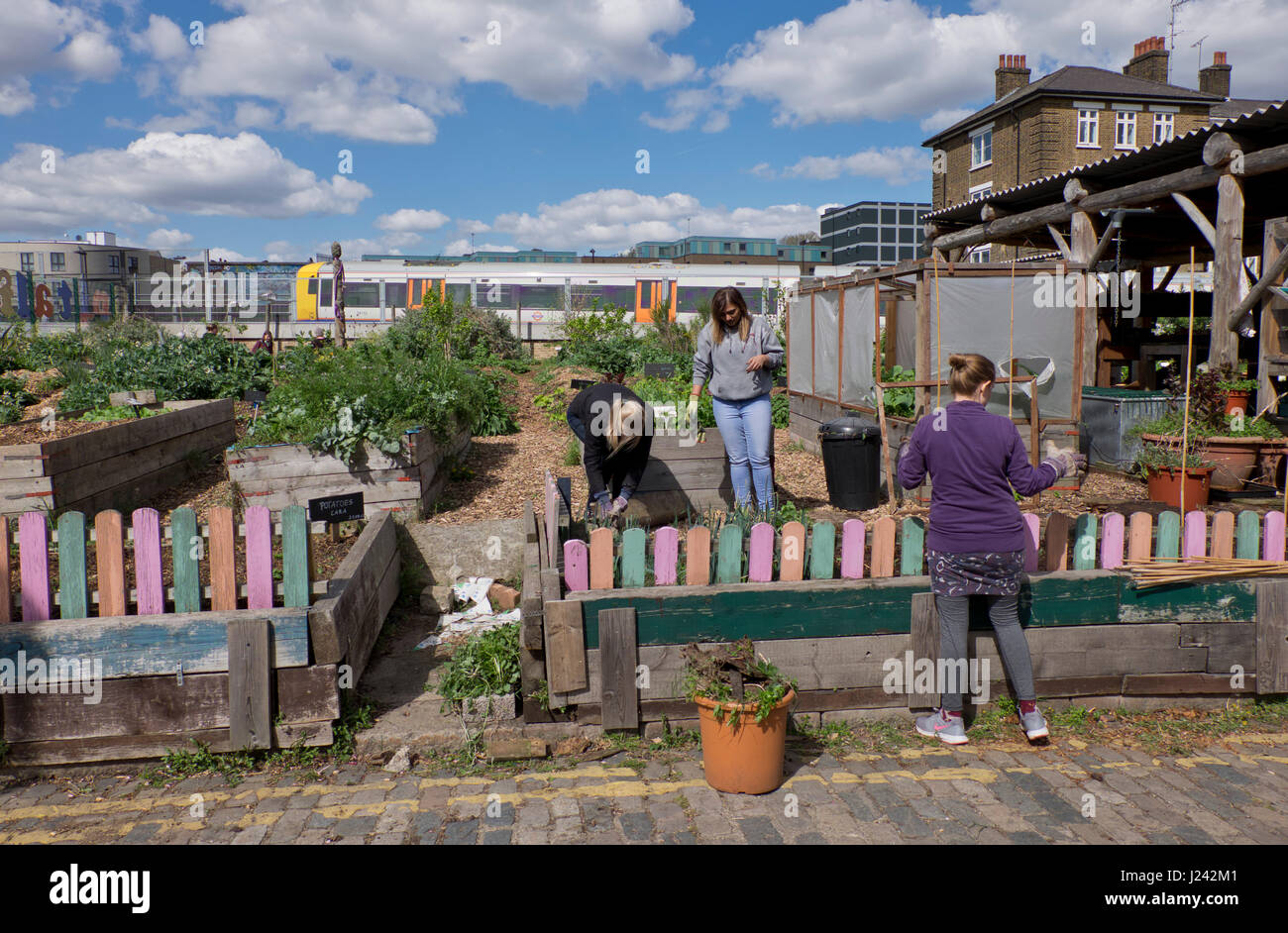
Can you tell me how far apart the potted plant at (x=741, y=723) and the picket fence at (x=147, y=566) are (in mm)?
1868

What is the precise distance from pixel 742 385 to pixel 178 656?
142 inches

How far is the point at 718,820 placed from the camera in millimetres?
3383

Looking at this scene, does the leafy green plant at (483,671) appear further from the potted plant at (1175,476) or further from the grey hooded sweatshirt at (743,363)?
the potted plant at (1175,476)

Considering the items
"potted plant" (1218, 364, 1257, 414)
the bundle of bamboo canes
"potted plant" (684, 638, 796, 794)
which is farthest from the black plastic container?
"potted plant" (1218, 364, 1257, 414)

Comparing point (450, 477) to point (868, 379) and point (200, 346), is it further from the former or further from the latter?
point (200, 346)

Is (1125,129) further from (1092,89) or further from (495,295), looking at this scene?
(495,295)

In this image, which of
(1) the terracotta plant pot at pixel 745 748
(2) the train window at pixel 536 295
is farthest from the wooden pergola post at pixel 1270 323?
(2) the train window at pixel 536 295

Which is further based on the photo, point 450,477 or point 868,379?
point 868,379

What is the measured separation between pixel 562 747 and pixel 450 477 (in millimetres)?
4545

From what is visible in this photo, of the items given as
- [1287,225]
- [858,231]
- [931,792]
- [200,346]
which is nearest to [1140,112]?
[858,231]

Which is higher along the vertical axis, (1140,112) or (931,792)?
(1140,112)

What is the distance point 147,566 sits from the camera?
394 centimetres

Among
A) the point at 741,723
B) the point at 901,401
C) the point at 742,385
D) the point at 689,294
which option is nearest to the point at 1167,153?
the point at 901,401
